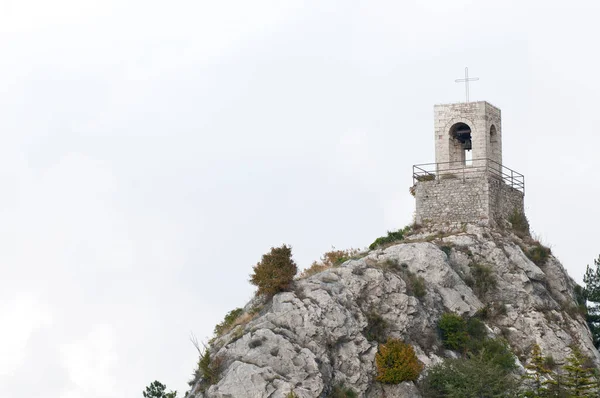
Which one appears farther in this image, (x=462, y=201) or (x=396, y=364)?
(x=462, y=201)

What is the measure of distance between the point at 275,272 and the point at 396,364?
7314mm

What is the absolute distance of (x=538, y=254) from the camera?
82.8 meters

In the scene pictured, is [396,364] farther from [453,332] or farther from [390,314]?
[453,332]

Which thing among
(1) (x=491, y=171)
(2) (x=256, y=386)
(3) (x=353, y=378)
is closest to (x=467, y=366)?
(3) (x=353, y=378)

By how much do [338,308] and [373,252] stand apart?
7.79 metres

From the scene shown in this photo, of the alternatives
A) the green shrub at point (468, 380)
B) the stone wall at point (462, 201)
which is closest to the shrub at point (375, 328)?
the green shrub at point (468, 380)

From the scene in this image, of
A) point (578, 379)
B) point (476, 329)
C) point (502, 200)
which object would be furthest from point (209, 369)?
point (502, 200)

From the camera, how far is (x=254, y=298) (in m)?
76.6

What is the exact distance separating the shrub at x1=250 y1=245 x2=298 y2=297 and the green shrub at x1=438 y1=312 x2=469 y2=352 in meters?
7.89

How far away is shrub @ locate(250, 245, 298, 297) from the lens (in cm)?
7300

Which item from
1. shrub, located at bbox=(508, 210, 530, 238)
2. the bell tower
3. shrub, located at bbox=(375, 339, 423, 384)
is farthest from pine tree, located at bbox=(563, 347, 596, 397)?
the bell tower

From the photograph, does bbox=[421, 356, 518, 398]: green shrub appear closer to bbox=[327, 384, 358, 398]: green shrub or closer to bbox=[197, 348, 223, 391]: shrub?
bbox=[327, 384, 358, 398]: green shrub

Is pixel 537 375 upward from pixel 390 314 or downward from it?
downward

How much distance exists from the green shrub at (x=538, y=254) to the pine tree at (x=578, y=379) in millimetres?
9762
